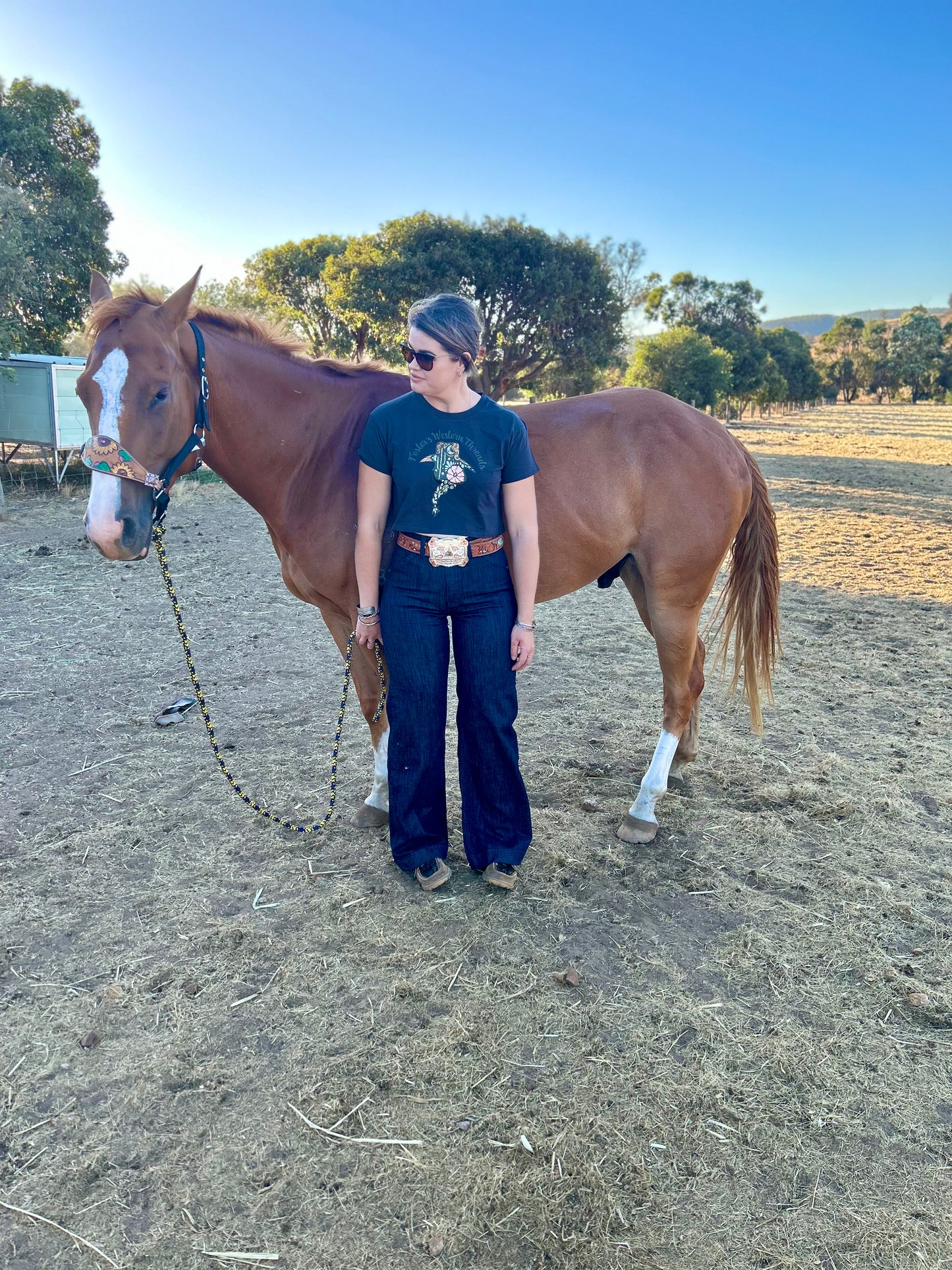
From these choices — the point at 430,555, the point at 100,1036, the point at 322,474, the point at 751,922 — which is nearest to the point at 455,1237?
the point at 100,1036

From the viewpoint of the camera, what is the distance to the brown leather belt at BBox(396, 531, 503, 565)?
2.54 m

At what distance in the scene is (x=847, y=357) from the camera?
78.1m

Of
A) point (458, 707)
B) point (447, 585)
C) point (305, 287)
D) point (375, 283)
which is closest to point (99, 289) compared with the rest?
point (447, 585)

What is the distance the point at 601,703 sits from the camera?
4.73 metres

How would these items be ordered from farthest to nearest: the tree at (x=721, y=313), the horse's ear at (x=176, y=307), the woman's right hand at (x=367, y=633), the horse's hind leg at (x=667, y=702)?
the tree at (x=721, y=313), the horse's hind leg at (x=667, y=702), the woman's right hand at (x=367, y=633), the horse's ear at (x=176, y=307)

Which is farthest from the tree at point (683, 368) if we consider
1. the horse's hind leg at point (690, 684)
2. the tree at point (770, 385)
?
Result: the horse's hind leg at point (690, 684)

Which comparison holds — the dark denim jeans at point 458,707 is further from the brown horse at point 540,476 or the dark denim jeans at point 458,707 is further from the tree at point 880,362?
the tree at point 880,362

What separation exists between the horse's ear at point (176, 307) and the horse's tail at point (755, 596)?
2.73m

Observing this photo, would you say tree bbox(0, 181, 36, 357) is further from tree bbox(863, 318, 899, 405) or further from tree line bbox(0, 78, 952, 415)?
tree bbox(863, 318, 899, 405)

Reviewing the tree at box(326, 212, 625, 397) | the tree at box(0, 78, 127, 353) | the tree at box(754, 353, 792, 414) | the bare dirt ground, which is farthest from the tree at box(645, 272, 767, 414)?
the bare dirt ground

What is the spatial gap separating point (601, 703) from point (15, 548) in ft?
25.6

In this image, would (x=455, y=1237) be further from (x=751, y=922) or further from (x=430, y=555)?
(x=430, y=555)

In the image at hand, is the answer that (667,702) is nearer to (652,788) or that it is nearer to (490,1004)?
(652,788)

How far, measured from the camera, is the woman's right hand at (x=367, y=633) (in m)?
2.81
